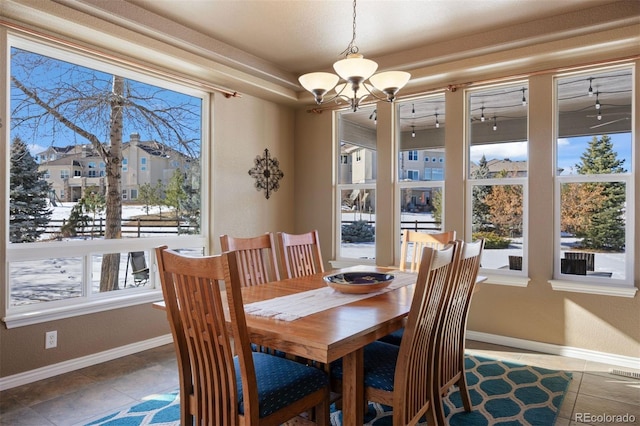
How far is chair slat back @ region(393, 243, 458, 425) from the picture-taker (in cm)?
175

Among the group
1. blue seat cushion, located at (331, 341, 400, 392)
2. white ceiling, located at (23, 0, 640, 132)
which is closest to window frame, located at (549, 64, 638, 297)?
white ceiling, located at (23, 0, 640, 132)

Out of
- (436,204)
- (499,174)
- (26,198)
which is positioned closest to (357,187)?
(436,204)

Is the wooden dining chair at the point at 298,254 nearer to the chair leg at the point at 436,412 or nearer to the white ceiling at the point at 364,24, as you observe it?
the chair leg at the point at 436,412

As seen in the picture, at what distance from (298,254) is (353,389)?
144 cm

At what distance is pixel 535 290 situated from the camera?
372cm

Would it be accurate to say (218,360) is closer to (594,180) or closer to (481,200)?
(481,200)

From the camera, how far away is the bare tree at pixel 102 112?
3.02 m

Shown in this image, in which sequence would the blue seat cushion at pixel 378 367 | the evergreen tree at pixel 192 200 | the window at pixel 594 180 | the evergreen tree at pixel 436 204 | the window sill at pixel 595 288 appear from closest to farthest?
the blue seat cushion at pixel 378 367
the window sill at pixel 595 288
the window at pixel 594 180
the evergreen tree at pixel 192 200
the evergreen tree at pixel 436 204

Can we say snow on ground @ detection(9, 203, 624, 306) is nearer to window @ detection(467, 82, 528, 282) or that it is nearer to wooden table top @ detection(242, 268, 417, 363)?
window @ detection(467, 82, 528, 282)

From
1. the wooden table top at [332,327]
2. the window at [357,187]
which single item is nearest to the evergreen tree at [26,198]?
the wooden table top at [332,327]

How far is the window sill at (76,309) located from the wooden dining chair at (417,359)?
220 centimetres

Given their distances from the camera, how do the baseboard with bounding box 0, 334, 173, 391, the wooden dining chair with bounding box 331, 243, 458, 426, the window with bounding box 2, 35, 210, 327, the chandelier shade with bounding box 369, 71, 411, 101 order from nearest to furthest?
the wooden dining chair with bounding box 331, 243, 458, 426, the chandelier shade with bounding box 369, 71, 411, 101, the baseboard with bounding box 0, 334, 173, 391, the window with bounding box 2, 35, 210, 327

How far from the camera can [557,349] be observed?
142 inches

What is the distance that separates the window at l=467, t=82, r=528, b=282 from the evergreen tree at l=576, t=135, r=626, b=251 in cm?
50
